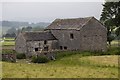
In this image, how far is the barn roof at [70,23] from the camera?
54.9 m

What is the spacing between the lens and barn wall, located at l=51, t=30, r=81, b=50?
5406cm

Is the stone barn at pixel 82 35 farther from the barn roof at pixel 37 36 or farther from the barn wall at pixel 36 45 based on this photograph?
the barn wall at pixel 36 45

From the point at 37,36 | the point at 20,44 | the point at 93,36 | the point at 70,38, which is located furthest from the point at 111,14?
the point at 20,44

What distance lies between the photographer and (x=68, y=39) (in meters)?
55.9

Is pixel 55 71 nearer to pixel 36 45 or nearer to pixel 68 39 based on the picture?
pixel 36 45

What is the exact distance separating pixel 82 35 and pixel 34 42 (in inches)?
381

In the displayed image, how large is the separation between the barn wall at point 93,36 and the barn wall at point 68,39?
1.04 m

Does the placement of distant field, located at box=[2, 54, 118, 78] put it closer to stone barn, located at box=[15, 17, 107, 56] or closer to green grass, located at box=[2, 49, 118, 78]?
green grass, located at box=[2, 49, 118, 78]

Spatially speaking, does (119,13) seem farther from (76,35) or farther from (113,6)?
(76,35)

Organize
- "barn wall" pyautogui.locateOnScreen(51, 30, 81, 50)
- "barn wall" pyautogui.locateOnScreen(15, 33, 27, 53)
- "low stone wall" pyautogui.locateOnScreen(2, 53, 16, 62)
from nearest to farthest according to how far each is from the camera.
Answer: "low stone wall" pyautogui.locateOnScreen(2, 53, 16, 62), "barn wall" pyautogui.locateOnScreen(51, 30, 81, 50), "barn wall" pyautogui.locateOnScreen(15, 33, 27, 53)

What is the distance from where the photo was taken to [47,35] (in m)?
57.9

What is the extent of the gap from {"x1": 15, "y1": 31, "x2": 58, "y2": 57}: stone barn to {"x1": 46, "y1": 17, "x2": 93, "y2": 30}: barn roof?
2952mm

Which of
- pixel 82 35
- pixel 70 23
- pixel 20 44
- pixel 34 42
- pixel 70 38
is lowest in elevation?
pixel 20 44

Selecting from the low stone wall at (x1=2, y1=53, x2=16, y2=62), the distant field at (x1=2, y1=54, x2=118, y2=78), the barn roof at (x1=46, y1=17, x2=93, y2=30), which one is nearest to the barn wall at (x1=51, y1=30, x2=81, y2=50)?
the barn roof at (x1=46, y1=17, x2=93, y2=30)
